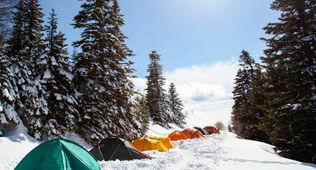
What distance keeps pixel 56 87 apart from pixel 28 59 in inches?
108

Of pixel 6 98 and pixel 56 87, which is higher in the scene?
pixel 56 87

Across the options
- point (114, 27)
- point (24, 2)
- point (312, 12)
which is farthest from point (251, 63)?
point (24, 2)

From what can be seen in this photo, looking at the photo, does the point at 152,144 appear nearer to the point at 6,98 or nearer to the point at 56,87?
the point at 56,87

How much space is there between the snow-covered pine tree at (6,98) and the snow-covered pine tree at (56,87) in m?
1.58

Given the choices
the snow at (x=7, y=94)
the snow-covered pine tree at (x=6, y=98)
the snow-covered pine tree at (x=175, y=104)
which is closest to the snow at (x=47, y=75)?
the snow-covered pine tree at (x=6, y=98)

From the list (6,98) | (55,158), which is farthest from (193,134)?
(6,98)

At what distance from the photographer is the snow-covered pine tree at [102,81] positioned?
40.7 ft

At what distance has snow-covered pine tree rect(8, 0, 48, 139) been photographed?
9.74m

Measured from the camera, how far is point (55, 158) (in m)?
5.02

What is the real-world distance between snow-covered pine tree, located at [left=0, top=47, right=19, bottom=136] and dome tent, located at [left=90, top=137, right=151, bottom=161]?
451 cm

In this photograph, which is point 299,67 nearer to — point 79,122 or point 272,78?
point 272,78

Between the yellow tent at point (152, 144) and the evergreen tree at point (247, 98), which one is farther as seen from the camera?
the evergreen tree at point (247, 98)

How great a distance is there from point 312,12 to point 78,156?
1430 centimetres

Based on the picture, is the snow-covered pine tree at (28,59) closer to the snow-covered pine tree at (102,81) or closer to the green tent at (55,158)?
the snow-covered pine tree at (102,81)
